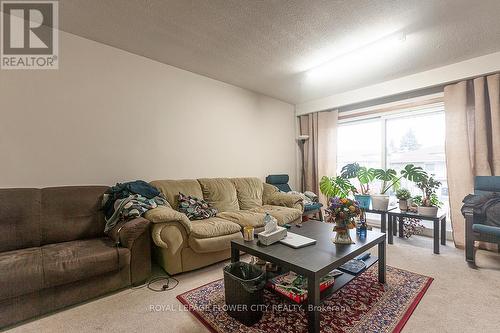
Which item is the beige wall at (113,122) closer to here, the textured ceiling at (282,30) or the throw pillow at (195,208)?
the textured ceiling at (282,30)

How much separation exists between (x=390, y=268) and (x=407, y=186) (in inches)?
76.0

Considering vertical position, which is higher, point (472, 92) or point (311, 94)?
point (311, 94)

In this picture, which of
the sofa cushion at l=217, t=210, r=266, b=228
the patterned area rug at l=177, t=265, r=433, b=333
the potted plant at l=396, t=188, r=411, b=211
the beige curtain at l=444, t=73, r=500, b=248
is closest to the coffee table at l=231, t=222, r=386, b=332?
the patterned area rug at l=177, t=265, r=433, b=333

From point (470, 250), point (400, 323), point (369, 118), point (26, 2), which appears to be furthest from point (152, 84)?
point (470, 250)

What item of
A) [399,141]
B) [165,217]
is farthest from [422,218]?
[165,217]

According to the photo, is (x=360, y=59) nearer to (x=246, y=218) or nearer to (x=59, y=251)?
(x=246, y=218)

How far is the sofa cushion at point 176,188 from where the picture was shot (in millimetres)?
2812

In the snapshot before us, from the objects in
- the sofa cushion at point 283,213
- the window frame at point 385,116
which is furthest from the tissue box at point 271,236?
the window frame at point 385,116

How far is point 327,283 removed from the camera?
1.61 m

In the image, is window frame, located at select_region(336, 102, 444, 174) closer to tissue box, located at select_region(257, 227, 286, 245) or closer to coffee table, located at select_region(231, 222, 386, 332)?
coffee table, located at select_region(231, 222, 386, 332)

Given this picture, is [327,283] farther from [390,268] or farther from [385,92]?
[385,92]

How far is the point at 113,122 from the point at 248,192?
2094 millimetres

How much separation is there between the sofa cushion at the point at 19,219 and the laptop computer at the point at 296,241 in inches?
85.2

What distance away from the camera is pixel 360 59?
294cm
